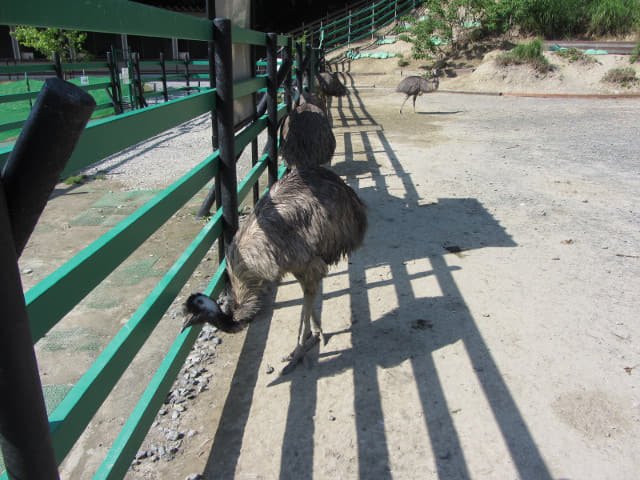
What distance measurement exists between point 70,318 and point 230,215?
139cm

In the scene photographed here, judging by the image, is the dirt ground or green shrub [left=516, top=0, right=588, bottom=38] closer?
the dirt ground

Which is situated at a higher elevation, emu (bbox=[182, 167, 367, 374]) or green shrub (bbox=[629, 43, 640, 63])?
green shrub (bbox=[629, 43, 640, 63])

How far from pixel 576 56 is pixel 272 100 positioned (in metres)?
Result: 16.0

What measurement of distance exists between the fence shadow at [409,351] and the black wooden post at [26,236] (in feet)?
5.24

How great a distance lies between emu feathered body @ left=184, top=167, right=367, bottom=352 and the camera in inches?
113

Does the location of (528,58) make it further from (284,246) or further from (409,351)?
(284,246)

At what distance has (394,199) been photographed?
20.2ft

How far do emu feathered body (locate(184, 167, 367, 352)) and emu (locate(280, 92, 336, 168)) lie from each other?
2425 mm

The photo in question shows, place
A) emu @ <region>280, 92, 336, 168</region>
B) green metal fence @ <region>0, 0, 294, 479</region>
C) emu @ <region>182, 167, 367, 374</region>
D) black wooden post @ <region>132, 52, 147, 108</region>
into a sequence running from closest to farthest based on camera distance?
green metal fence @ <region>0, 0, 294, 479</region>, emu @ <region>182, 167, 367, 374</region>, emu @ <region>280, 92, 336, 168</region>, black wooden post @ <region>132, 52, 147, 108</region>

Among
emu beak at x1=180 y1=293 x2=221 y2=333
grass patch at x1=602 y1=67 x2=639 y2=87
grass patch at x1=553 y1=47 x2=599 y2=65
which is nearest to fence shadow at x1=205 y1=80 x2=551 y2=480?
emu beak at x1=180 y1=293 x2=221 y2=333

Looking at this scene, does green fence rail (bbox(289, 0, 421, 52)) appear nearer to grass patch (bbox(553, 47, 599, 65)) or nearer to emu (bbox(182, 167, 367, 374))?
grass patch (bbox(553, 47, 599, 65))

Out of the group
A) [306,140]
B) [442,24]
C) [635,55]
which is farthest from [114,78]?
[635,55]

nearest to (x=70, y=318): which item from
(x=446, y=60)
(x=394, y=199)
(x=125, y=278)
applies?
(x=125, y=278)

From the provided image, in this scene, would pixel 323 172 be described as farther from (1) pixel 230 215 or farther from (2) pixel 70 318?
(2) pixel 70 318
